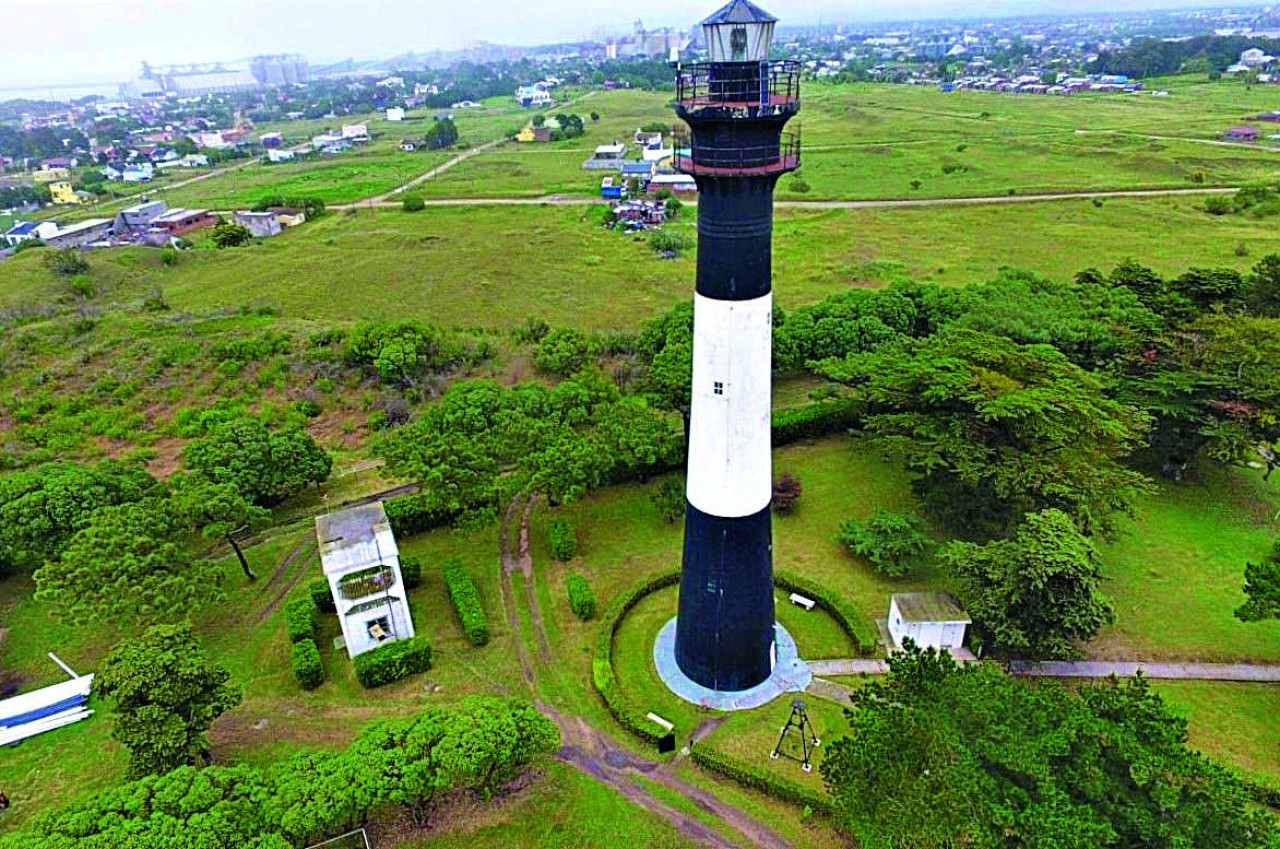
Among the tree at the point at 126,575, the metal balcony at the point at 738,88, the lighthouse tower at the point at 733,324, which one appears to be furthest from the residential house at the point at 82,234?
the metal balcony at the point at 738,88

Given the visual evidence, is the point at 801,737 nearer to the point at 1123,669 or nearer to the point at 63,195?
the point at 1123,669

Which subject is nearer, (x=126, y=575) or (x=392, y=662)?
(x=126, y=575)

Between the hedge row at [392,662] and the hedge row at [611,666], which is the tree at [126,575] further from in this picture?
the hedge row at [611,666]

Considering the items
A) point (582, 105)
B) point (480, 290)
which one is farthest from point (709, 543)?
point (582, 105)

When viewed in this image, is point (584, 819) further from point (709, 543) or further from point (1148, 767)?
point (1148, 767)

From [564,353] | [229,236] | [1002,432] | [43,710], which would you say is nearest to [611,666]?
[1002,432]

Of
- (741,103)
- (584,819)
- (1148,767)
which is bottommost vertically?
(584,819)

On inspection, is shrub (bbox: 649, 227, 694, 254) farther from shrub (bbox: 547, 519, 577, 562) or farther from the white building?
the white building
